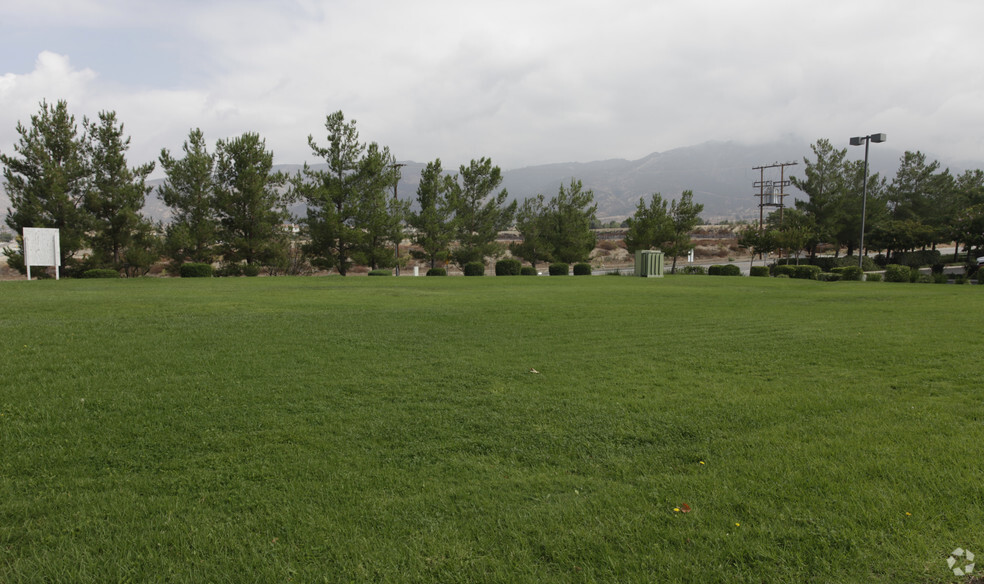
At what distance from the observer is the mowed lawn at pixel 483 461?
2525 millimetres

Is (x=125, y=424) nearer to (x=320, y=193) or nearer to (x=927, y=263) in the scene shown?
(x=320, y=193)

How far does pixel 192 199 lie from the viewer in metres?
30.7

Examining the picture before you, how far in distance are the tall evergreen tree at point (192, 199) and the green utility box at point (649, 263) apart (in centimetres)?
2514

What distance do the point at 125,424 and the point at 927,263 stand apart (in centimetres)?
5742

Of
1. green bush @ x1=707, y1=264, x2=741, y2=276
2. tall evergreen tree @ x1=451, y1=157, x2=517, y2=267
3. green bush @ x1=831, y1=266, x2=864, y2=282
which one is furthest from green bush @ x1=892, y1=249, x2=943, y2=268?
tall evergreen tree @ x1=451, y1=157, x2=517, y2=267

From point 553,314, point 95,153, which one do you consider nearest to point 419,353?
point 553,314

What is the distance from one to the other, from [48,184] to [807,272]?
41626mm

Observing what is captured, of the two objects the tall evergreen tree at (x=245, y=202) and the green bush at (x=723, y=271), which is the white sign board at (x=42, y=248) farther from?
the green bush at (x=723, y=271)

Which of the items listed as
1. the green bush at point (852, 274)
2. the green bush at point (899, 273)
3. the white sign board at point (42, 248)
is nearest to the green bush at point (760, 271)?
the green bush at point (852, 274)

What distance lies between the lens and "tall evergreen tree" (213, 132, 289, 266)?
3094cm

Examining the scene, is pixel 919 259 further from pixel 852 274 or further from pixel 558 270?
pixel 558 270

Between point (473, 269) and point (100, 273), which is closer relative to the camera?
point (100, 273)

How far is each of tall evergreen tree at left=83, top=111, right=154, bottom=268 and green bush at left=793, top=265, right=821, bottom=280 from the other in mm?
37853

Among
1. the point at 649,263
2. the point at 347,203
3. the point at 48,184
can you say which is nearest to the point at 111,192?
the point at 48,184
